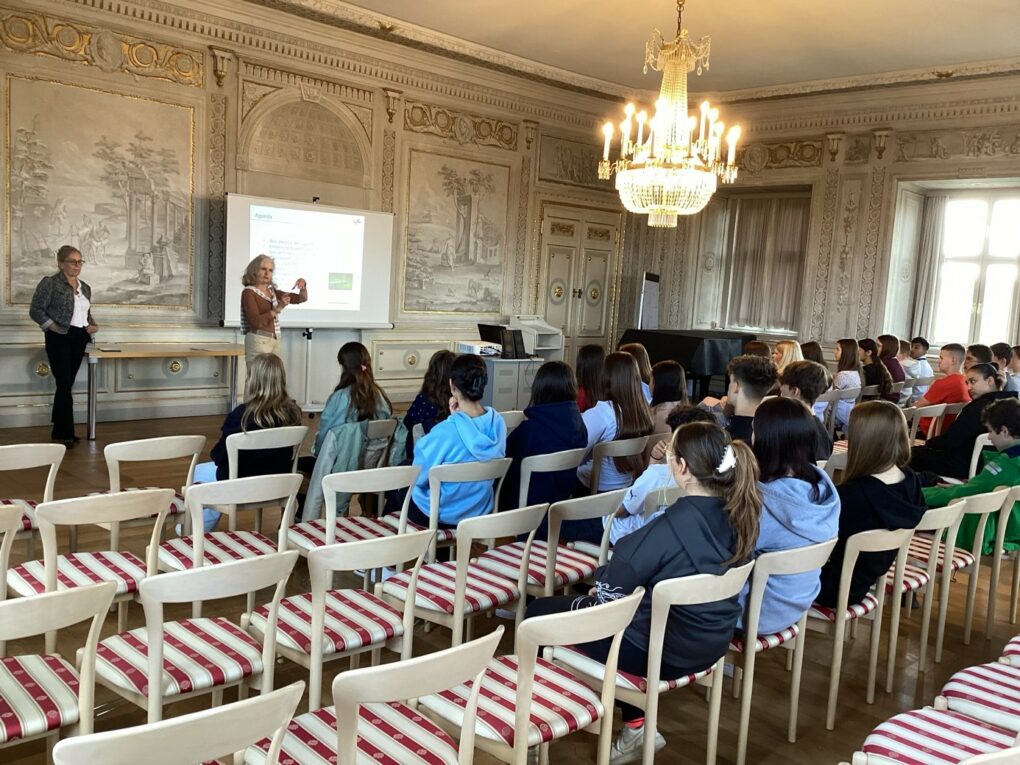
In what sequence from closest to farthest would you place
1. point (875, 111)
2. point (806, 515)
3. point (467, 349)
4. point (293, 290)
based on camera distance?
point (806, 515)
point (293, 290)
point (467, 349)
point (875, 111)

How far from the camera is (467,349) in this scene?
940 cm

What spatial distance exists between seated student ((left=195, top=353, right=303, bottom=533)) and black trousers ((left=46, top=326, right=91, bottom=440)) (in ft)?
11.0

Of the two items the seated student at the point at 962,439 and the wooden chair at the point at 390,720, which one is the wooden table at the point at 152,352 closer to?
the wooden chair at the point at 390,720

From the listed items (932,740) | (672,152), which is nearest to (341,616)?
(932,740)

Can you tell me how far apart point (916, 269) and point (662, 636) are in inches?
406

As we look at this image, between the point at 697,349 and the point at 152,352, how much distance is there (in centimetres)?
603

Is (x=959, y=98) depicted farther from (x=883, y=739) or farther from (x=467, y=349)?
(x=883, y=739)

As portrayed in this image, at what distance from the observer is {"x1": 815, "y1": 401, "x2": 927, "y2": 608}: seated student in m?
3.15

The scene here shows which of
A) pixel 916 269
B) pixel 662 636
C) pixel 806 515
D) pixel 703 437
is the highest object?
pixel 916 269

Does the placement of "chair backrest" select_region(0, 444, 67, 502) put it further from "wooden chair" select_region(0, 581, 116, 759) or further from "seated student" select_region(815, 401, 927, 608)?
"seated student" select_region(815, 401, 927, 608)

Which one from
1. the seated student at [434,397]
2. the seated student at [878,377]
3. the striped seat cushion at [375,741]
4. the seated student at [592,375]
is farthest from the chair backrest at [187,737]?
the seated student at [878,377]

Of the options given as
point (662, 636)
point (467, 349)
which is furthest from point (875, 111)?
point (662, 636)

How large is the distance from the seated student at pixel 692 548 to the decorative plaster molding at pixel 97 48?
698 cm

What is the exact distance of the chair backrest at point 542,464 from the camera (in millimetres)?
3799
